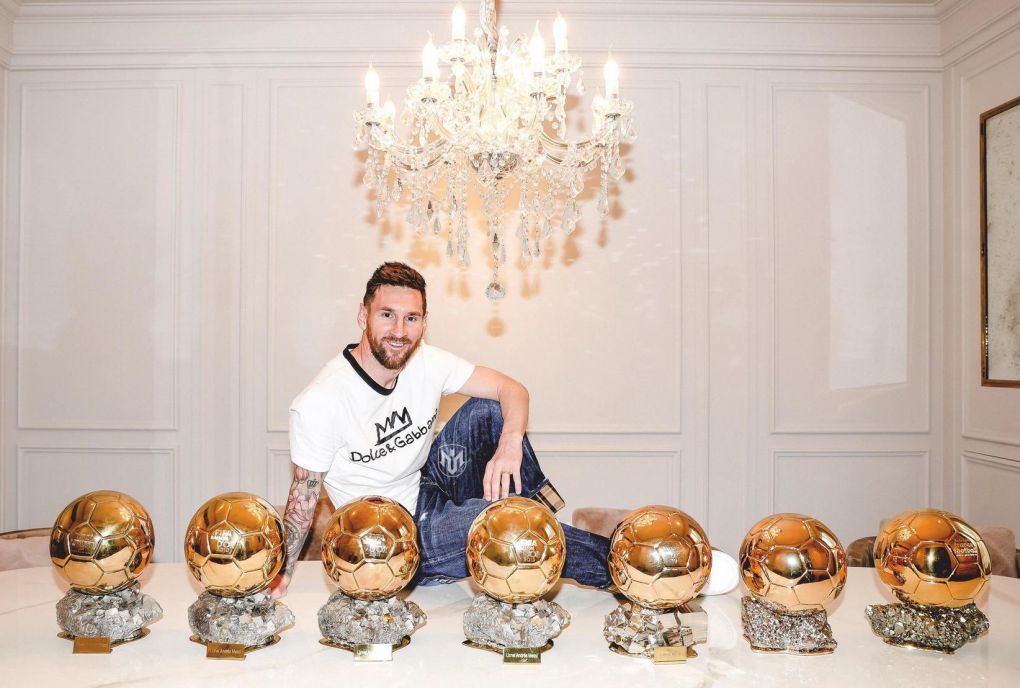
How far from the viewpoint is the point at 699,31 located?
3.59 meters

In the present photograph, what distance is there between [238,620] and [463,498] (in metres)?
0.83

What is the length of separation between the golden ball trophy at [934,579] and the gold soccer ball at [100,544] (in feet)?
4.36

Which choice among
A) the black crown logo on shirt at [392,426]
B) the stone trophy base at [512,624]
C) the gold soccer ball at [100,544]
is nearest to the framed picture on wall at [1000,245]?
the black crown logo on shirt at [392,426]

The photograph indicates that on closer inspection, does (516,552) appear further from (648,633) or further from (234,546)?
(234,546)

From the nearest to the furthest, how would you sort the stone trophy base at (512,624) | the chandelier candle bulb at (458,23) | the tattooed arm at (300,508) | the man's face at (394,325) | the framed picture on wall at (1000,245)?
the stone trophy base at (512,624)
the tattooed arm at (300,508)
the man's face at (394,325)
the chandelier candle bulb at (458,23)
the framed picture on wall at (1000,245)

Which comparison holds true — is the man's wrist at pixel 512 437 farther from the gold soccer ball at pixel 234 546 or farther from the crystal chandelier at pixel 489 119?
the gold soccer ball at pixel 234 546

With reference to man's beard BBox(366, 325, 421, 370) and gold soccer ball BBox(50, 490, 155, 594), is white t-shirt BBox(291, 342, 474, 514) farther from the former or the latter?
gold soccer ball BBox(50, 490, 155, 594)

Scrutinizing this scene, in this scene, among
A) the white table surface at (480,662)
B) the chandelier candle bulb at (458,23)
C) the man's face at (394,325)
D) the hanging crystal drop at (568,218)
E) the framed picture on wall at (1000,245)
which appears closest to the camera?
the white table surface at (480,662)

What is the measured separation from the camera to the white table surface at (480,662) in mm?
1182

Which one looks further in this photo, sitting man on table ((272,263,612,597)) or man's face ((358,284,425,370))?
man's face ((358,284,425,370))

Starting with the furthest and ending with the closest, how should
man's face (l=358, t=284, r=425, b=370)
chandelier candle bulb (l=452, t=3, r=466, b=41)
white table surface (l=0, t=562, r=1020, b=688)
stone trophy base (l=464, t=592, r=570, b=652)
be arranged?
chandelier candle bulb (l=452, t=3, r=466, b=41), man's face (l=358, t=284, r=425, b=370), stone trophy base (l=464, t=592, r=570, b=652), white table surface (l=0, t=562, r=1020, b=688)

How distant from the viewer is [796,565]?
1239 millimetres

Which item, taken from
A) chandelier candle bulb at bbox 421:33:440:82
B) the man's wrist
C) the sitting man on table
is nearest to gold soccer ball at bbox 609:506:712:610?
the sitting man on table

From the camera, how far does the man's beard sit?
6.49 feet
